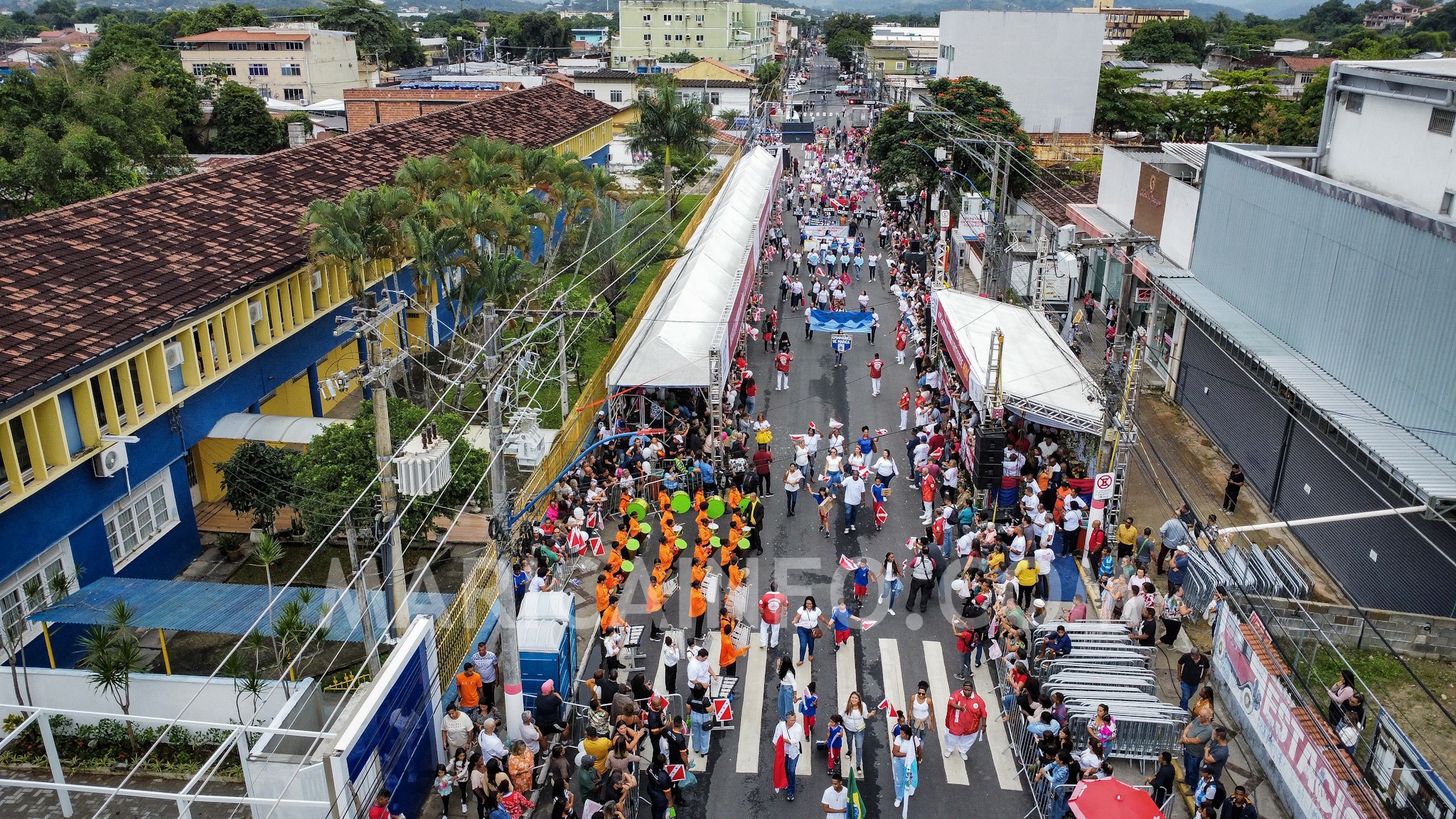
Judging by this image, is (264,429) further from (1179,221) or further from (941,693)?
(1179,221)

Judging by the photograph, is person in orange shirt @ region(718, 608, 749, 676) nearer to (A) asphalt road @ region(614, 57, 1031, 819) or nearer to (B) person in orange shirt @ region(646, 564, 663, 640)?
(A) asphalt road @ region(614, 57, 1031, 819)

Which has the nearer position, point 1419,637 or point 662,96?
point 1419,637

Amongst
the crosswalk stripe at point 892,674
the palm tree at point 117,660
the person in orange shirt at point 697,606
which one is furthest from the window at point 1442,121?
the palm tree at point 117,660

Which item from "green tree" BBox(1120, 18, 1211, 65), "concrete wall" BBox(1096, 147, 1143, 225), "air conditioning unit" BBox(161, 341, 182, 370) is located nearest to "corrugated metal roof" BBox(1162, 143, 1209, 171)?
"concrete wall" BBox(1096, 147, 1143, 225)

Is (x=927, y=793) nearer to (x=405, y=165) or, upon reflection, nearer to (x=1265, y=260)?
(x=1265, y=260)

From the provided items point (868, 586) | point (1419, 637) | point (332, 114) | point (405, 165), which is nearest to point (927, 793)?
point (868, 586)

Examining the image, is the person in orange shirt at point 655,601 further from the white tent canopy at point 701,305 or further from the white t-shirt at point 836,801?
the white tent canopy at point 701,305

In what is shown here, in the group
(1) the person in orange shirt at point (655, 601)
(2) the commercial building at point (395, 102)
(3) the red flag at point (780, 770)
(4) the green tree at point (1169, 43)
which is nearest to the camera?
(3) the red flag at point (780, 770)

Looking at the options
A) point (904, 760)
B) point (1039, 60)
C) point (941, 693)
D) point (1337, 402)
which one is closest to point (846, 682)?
point (941, 693)
